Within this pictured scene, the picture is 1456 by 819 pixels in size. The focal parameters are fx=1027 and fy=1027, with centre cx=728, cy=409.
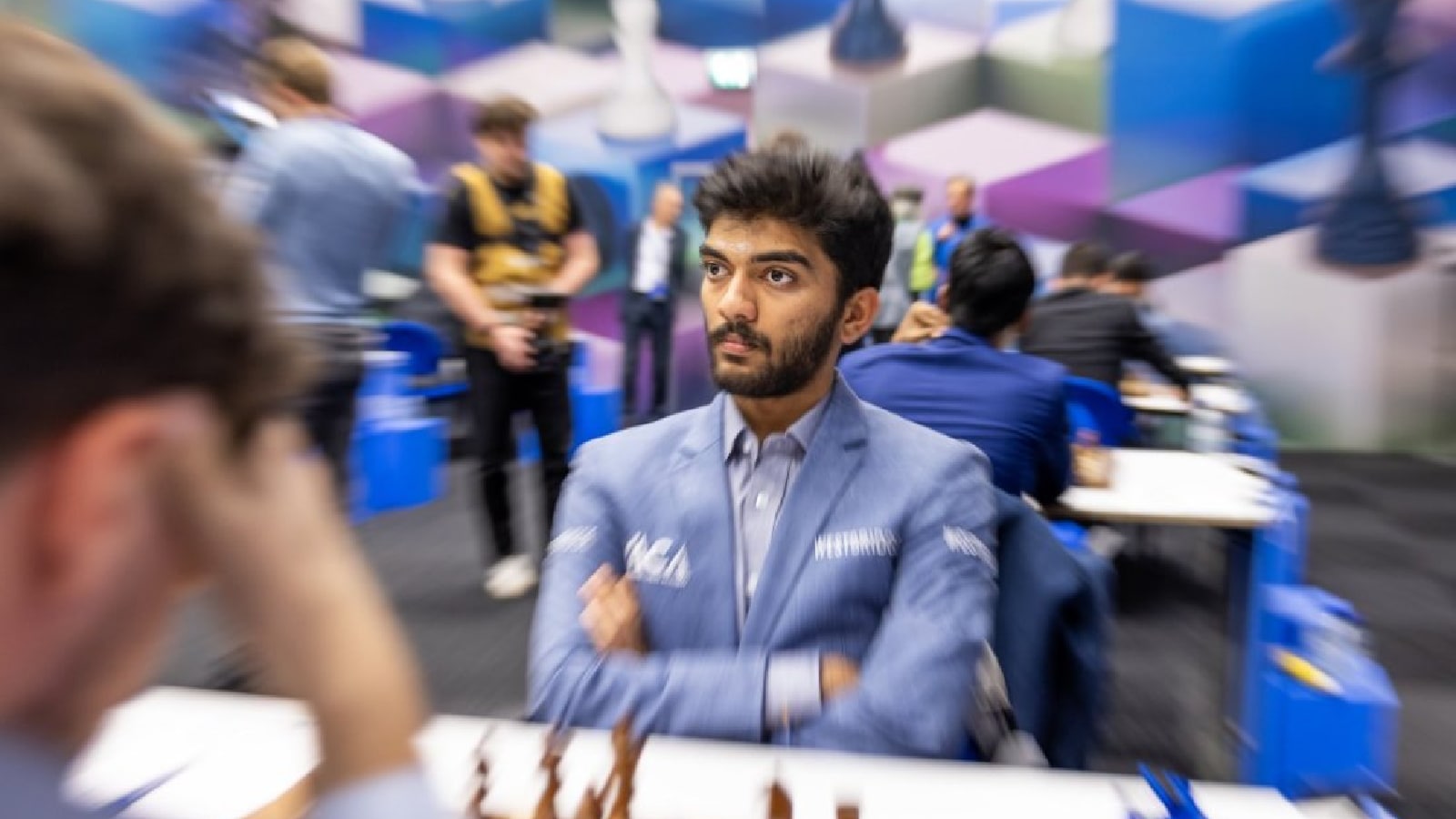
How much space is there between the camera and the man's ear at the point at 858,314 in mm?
1526

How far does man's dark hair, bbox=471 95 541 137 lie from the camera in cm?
330

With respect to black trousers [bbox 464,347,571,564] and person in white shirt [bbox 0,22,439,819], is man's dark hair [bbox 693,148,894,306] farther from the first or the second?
black trousers [bbox 464,347,571,564]

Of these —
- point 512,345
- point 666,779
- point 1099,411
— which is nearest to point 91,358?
point 666,779

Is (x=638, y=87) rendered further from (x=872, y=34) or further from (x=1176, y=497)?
(x=1176, y=497)

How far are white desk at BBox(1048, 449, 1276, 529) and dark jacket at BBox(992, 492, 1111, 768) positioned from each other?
3.63 feet

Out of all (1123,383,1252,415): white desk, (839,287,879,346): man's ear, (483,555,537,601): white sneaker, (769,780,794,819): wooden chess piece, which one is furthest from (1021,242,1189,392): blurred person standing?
(769,780,794,819): wooden chess piece

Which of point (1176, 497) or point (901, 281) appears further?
point (901, 281)

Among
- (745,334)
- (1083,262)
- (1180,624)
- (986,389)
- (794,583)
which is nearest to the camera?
(794,583)

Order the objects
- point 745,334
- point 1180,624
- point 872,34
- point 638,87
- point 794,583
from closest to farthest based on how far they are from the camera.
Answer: point 794,583 < point 745,334 < point 1180,624 < point 872,34 < point 638,87

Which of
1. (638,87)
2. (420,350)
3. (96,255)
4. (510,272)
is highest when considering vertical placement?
(638,87)

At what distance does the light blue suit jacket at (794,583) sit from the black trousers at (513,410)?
6.69 feet

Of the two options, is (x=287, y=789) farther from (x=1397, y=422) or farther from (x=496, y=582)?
(x=1397, y=422)

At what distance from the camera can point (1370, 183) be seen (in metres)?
7.34

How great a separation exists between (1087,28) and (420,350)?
17.7ft
